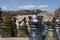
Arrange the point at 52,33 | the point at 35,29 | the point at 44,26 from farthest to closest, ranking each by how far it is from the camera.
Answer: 1. the point at 44,26
2. the point at 35,29
3. the point at 52,33

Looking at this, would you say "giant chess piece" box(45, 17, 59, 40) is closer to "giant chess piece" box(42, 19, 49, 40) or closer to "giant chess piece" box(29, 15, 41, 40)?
"giant chess piece" box(29, 15, 41, 40)

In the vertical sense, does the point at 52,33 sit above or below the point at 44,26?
below

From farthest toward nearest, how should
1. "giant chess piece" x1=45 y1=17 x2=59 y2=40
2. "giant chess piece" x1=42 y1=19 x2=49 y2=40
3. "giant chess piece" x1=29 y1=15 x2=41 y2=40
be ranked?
"giant chess piece" x1=42 y1=19 x2=49 y2=40 < "giant chess piece" x1=29 y1=15 x2=41 y2=40 < "giant chess piece" x1=45 y1=17 x2=59 y2=40

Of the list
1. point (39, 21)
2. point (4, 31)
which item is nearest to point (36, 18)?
point (39, 21)

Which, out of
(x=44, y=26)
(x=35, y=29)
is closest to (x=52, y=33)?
(x=35, y=29)

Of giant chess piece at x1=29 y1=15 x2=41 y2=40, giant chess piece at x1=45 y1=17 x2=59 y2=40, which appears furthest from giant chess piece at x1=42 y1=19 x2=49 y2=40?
giant chess piece at x1=45 y1=17 x2=59 y2=40

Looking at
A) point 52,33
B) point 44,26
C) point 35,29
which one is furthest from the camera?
point 44,26

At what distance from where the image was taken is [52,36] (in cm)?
589

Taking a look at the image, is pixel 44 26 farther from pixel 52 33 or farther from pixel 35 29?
pixel 52 33

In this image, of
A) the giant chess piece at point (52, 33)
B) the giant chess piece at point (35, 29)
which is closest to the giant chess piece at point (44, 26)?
the giant chess piece at point (35, 29)

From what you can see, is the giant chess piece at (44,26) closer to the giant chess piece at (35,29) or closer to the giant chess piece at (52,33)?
the giant chess piece at (35,29)

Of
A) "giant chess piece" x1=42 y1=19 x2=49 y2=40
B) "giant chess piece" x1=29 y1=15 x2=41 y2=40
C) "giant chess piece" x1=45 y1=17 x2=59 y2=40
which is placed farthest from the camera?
"giant chess piece" x1=42 y1=19 x2=49 y2=40

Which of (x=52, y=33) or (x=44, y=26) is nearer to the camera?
(x=52, y=33)

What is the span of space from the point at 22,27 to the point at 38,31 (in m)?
3.68
